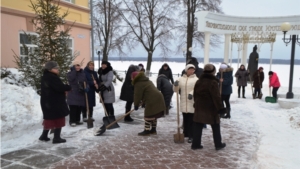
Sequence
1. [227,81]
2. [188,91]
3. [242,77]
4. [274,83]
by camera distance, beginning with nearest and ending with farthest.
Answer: [188,91] → [227,81] → [274,83] → [242,77]

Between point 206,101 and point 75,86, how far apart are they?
3.43 metres

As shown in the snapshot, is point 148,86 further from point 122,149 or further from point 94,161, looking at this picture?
point 94,161

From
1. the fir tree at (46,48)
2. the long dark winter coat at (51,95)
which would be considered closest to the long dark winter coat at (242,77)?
the fir tree at (46,48)

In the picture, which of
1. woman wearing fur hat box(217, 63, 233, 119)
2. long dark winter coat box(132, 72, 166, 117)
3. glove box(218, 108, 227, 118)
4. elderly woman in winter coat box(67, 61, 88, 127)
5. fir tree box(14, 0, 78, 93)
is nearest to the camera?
glove box(218, 108, 227, 118)

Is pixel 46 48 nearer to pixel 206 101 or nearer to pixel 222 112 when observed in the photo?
pixel 206 101

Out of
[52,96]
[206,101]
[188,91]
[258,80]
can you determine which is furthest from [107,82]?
[258,80]

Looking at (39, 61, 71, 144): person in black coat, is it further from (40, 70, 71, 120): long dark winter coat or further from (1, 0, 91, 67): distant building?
(1, 0, 91, 67): distant building

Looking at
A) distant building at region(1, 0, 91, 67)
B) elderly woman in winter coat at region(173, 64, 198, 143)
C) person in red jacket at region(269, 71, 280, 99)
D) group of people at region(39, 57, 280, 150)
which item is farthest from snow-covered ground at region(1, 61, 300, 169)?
person in red jacket at region(269, 71, 280, 99)

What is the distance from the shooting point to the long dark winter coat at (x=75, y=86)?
6664 millimetres

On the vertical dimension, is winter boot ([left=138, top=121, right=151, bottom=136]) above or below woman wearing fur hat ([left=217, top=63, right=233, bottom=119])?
below

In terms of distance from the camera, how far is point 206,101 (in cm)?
→ 490

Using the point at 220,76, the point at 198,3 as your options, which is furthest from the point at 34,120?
the point at 198,3

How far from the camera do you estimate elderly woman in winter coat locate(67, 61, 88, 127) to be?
6.66 m

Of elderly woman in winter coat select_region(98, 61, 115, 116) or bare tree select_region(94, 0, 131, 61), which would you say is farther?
bare tree select_region(94, 0, 131, 61)
